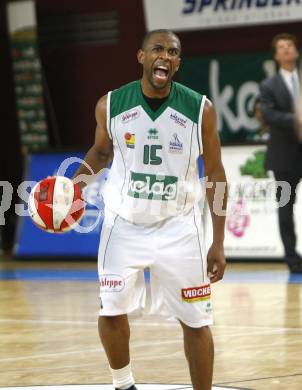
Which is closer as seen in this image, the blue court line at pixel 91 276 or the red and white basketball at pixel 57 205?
the red and white basketball at pixel 57 205

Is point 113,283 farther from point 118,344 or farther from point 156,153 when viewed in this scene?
point 156,153

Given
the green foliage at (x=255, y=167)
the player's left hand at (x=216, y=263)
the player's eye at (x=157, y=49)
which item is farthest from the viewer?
the green foliage at (x=255, y=167)

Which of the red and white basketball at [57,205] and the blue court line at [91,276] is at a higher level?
the red and white basketball at [57,205]

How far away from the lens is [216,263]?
5.59 metres

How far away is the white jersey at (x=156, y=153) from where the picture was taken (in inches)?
218

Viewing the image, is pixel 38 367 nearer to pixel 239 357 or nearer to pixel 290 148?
pixel 239 357

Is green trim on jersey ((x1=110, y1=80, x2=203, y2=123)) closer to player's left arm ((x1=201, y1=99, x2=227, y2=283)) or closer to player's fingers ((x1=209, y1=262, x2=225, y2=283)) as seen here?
player's left arm ((x1=201, y1=99, x2=227, y2=283))

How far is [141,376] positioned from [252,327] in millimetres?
1959

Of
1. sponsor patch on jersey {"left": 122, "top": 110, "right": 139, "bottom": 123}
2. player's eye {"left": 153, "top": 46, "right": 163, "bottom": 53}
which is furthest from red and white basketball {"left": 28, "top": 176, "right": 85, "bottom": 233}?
player's eye {"left": 153, "top": 46, "right": 163, "bottom": 53}

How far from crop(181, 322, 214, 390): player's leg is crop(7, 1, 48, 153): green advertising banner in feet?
34.6

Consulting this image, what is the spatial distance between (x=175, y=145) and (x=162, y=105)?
0.23 m

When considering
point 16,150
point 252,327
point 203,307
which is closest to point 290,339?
point 252,327

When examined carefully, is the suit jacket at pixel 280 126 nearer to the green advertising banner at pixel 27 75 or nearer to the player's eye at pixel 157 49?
the green advertising banner at pixel 27 75

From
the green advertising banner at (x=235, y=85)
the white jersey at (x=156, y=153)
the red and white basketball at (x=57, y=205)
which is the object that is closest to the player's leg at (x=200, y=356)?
the white jersey at (x=156, y=153)
